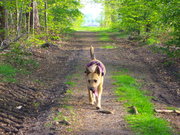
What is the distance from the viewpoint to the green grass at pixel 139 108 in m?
5.50

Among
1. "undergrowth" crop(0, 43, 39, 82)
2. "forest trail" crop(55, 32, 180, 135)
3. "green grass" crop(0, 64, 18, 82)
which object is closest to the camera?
"forest trail" crop(55, 32, 180, 135)

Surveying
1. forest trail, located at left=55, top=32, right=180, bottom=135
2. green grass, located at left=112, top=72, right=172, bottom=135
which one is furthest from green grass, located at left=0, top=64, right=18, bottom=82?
green grass, located at left=112, top=72, right=172, bottom=135

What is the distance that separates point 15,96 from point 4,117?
5.66ft

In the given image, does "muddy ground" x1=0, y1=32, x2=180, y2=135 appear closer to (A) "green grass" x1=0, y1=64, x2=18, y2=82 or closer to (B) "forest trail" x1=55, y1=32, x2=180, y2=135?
(B) "forest trail" x1=55, y1=32, x2=180, y2=135

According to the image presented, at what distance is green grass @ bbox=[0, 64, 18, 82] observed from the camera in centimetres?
967

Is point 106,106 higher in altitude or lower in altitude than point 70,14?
lower

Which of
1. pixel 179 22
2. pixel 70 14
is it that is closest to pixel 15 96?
pixel 179 22

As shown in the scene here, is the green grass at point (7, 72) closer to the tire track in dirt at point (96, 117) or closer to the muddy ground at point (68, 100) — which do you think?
the muddy ground at point (68, 100)

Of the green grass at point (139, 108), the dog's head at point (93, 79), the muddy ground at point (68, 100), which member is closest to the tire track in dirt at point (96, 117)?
the muddy ground at point (68, 100)

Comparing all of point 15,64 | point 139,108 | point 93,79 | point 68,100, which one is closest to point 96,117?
point 93,79

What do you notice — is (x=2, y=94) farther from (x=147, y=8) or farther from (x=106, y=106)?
(x=147, y=8)

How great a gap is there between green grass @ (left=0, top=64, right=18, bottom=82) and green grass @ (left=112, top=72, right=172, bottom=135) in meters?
3.92

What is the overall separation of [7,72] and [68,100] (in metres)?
3.90

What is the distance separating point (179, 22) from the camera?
11102 mm
